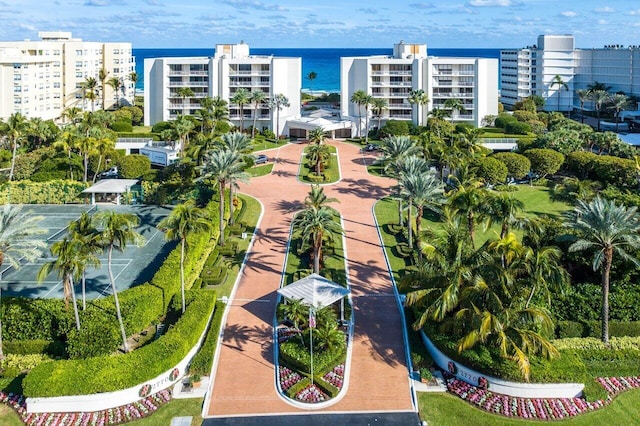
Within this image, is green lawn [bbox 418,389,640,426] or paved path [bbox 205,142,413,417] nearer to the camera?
green lawn [bbox 418,389,640,426]

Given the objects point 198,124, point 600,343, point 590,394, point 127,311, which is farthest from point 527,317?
point 198,124

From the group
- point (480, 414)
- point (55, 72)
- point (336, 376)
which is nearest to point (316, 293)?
point (336, 376)

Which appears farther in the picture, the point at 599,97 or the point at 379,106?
the point at 599,97

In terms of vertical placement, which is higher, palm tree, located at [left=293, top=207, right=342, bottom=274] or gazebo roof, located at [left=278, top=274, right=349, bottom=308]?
palm tree, located at [left=293, top=207, right=342, bottom=274]

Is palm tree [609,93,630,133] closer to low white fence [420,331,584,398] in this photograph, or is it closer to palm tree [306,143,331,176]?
palm tree [306,143,331,176]

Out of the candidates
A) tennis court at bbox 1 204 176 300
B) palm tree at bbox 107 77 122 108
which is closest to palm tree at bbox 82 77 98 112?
palm tree at bbox 107 77 122 108

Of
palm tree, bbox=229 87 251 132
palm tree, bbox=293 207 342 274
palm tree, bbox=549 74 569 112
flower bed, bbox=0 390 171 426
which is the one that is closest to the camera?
flower bed, bbox=0 390 171 426

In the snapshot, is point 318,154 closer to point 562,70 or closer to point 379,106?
point 379,106
